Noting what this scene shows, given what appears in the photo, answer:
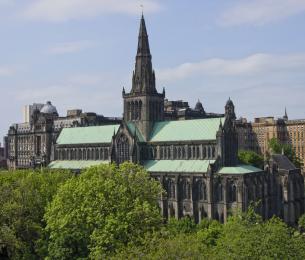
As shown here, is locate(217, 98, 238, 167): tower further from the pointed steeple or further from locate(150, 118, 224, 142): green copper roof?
the pointed steeple

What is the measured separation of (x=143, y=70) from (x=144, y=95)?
5.97 meters

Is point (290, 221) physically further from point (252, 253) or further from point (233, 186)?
point (252, 253)

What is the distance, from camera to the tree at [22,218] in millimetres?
57009

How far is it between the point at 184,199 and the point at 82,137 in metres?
41.9

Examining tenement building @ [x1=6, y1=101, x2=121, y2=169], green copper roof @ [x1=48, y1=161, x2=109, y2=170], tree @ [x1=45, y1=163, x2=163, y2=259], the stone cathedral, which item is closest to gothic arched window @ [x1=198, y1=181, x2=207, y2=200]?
the stone cathedral

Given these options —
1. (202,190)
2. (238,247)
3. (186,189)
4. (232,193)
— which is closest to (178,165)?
(186,189)

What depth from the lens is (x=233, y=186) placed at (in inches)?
3777

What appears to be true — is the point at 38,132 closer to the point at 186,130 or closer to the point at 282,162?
the point at 186,130

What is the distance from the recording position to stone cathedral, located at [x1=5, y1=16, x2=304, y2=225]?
321 feet

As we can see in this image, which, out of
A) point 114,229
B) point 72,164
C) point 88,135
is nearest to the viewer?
point 114,229

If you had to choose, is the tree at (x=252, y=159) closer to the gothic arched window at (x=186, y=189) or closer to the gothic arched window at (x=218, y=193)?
the gothic arched window at (x=186, y=189)

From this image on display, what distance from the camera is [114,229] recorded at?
52.4 m

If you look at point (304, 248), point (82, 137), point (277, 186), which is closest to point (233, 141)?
point (277, 186)

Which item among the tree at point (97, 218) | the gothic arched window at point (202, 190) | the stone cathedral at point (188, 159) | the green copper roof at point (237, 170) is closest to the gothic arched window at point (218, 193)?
the stone cathedral at point (188, 159)
